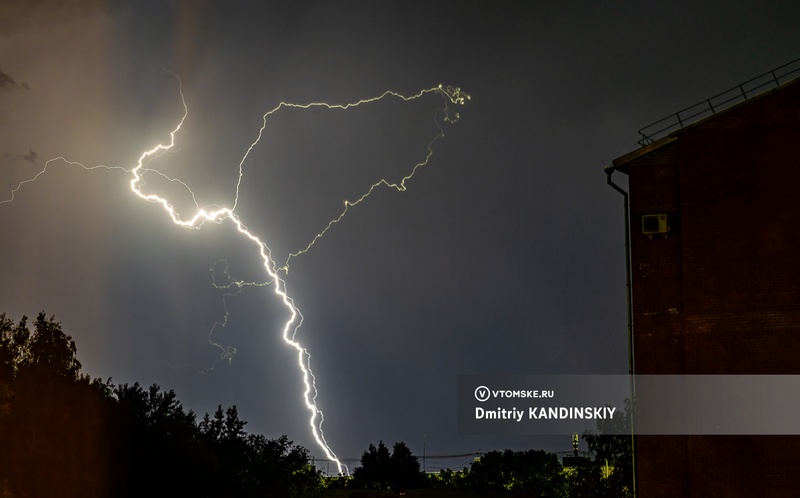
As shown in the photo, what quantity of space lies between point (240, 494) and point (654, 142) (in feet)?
45.4

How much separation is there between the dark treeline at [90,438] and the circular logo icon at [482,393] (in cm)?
857

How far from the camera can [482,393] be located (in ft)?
95.9

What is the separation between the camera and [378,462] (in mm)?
85375

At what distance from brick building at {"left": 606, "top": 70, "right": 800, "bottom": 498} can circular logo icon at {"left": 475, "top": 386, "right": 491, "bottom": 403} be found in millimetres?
9321

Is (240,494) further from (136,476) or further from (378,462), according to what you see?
(378,462)

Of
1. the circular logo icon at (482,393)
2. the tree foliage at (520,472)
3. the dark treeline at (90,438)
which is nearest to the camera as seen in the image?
the dark treeline at (90,438)

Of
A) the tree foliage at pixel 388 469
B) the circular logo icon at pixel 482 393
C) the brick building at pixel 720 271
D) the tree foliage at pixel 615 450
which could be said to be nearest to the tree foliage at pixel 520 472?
the tree foliage at pixel 388 469

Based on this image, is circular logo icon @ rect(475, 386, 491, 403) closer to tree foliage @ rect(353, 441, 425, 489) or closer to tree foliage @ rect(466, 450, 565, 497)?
tree foliage @ rect(466, 450, 565, 497)

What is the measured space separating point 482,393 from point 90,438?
1450 cm

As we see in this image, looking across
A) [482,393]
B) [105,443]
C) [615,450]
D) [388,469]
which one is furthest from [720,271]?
[388,469]

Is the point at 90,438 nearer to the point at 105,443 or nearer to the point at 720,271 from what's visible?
the point at 105,443

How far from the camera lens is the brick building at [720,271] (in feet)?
61.6

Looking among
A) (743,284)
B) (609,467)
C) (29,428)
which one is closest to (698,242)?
(743,284)

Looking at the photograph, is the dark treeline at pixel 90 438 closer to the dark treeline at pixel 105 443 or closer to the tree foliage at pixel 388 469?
the dark treeline at pixel 105 443
